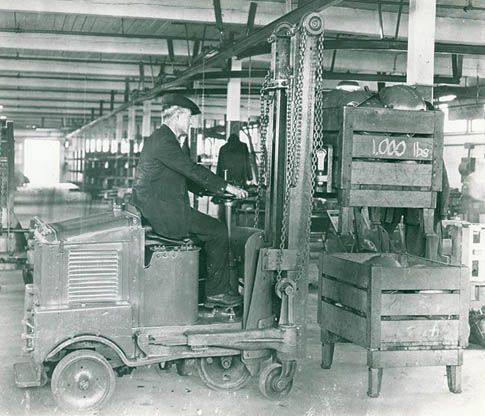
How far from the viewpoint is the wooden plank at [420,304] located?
17.3ft

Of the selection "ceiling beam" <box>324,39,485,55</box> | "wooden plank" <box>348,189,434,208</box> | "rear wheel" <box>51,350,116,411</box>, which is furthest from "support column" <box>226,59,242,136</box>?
"rear wheel" <box>51,350,116,411</box>

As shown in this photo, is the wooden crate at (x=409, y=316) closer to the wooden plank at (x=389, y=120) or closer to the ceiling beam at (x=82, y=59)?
the wooden plank at (x=389, y=120)

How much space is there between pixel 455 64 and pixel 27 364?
393 inches

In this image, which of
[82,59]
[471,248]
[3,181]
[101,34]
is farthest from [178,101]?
[82,59]

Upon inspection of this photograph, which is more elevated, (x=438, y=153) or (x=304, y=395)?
Answer: (x=438, y=153)

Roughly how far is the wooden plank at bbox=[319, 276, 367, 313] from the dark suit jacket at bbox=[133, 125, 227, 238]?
130 cm

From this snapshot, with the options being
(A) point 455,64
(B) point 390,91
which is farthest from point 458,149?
(B) point 390,91

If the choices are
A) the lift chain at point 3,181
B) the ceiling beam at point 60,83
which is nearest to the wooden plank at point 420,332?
the lift chain at point 3,181

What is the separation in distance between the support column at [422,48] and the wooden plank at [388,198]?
1965 millimetres

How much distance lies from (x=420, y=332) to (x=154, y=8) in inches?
296

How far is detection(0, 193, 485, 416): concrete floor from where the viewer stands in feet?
16.8

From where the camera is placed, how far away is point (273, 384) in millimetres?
5344

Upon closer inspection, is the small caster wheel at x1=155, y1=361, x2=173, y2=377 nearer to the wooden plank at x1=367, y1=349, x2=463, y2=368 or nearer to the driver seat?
the driver seat

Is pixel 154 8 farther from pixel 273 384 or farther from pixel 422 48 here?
pixel 273 384
